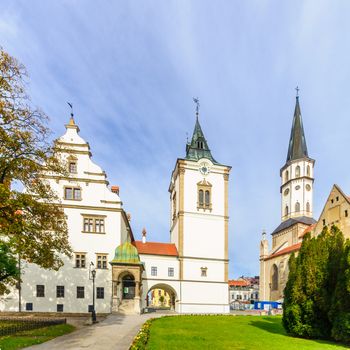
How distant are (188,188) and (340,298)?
1117 inches

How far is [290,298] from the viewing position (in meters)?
19.3

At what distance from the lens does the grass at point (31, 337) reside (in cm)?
1363

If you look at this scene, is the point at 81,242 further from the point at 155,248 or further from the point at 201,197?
the point at 201,197

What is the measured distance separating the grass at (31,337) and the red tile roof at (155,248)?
71.1 ft

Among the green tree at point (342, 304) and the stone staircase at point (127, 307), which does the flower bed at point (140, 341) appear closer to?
the green tree at point (342, 304)

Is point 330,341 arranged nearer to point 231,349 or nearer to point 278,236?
point 231,349

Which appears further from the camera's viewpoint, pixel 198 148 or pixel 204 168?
pixel 198 148

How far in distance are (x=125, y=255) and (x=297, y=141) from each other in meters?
60.4

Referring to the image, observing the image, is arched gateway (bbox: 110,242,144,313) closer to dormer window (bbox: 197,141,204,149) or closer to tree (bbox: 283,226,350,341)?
tree (bbox: 283,226,350,341)

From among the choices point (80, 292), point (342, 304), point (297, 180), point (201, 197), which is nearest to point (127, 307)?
point (80, 292)

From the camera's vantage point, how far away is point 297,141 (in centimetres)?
8006

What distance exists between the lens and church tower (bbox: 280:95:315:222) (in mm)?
74188

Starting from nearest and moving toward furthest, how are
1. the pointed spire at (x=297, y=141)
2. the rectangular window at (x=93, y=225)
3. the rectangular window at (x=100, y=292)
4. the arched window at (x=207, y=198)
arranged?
1. the rectangular window at (x=100, y=292)
2. the rectangular window at (x=93, y=225)
3. the arched window at (x=207, y=198)
4. the pointed spire at (x=297, y=141)

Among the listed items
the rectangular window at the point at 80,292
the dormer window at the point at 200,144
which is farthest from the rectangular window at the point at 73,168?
the dormer window at the point at 200,144
